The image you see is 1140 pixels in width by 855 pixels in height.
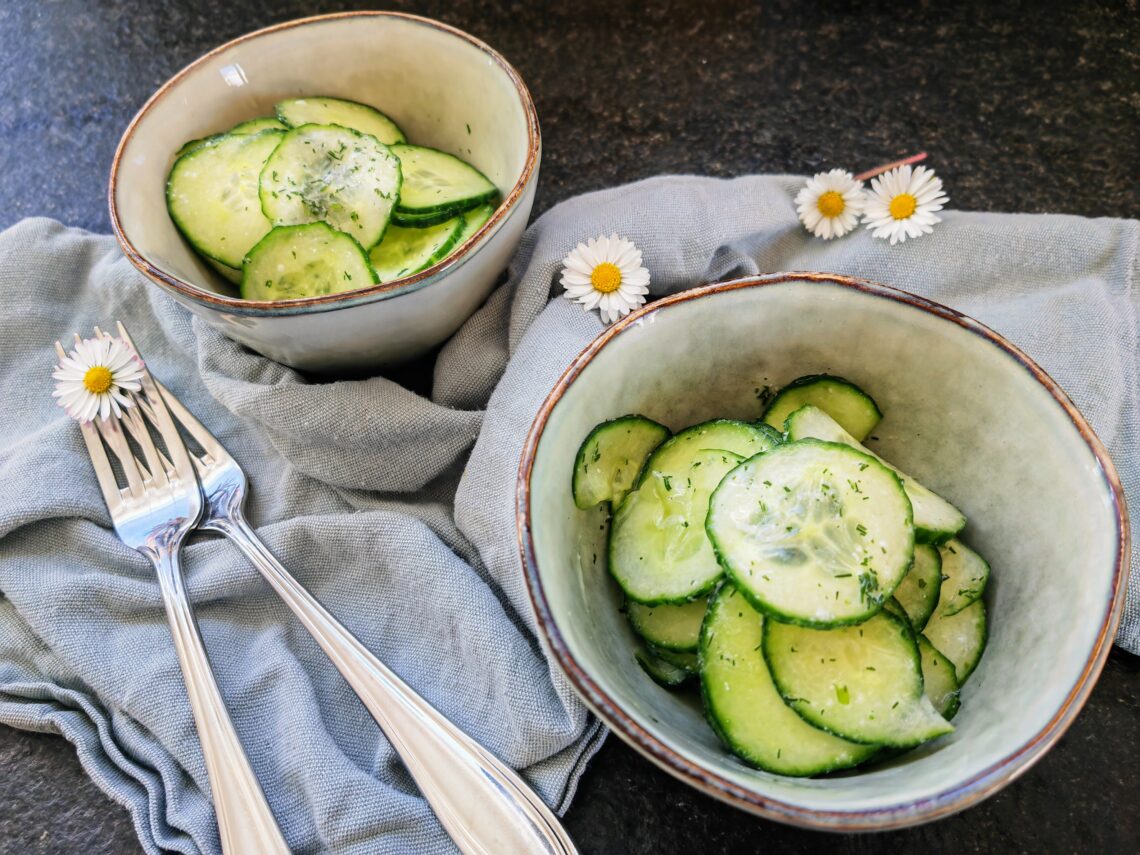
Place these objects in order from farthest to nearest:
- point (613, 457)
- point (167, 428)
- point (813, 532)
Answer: point (167, 428), point (613, 457), point (813, 532)

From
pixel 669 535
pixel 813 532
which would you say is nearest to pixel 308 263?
pixel 669 535

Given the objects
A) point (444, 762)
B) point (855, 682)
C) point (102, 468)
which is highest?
point (855, 682)

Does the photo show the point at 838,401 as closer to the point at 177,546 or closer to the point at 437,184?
the point at 437,184

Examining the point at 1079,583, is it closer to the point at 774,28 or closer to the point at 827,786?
the point at 827,786

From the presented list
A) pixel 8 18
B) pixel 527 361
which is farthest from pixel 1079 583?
pixel 8 18

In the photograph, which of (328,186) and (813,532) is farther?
(328,186)

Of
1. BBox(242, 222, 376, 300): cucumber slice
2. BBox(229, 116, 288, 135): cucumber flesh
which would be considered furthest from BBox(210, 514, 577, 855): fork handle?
BBox(229, 116, 288, 135): cucumber flesh
